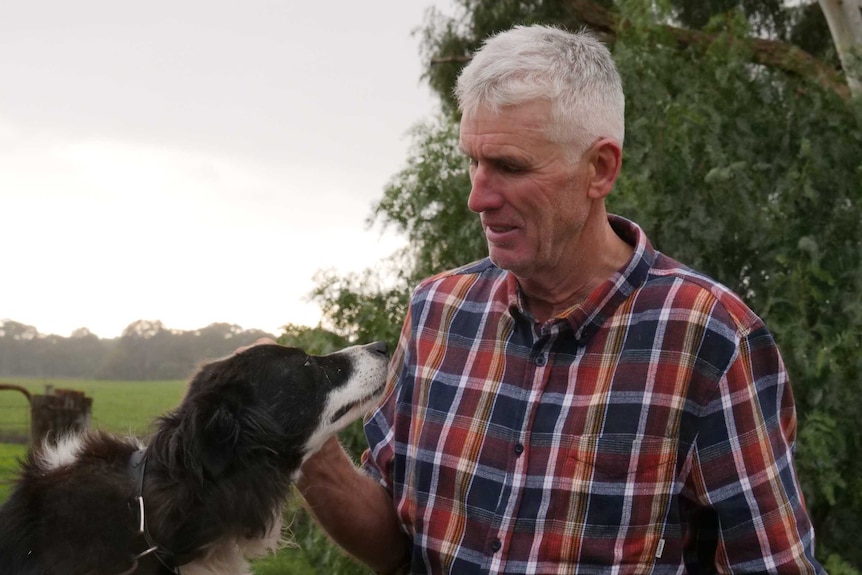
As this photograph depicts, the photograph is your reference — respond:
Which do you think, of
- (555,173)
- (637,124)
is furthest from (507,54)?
(637,124)

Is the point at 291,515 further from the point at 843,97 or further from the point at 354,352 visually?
the point at 843,97

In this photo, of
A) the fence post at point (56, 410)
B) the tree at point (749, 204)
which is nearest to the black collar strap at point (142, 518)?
the tree at point (749, 204)

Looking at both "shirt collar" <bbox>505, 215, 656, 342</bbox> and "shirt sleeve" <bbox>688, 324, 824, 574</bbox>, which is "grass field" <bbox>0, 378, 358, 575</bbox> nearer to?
"shirt collar" <bbox>505, 215, 656, 342</bbox>

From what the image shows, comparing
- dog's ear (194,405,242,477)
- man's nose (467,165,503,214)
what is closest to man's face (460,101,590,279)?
man's nose (467,165,503,214)

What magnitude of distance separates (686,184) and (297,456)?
9.56ft

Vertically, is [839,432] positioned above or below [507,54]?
below

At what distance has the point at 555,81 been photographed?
278 cm

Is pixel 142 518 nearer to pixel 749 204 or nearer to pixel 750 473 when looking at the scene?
pixel 750 473

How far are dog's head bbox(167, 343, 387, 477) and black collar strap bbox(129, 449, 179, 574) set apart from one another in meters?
0.16

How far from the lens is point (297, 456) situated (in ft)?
11.3

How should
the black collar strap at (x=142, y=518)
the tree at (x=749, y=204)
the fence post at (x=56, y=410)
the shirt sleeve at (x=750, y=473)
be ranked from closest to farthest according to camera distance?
the shirt sleeve at (x=750, y=473) < the black collar strap at (x=142, y=518) < the tree at (x=749, y=204) < the fence post at (x=56, y=410)

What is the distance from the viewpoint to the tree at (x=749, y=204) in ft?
16.4

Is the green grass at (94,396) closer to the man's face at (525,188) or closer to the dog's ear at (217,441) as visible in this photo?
the dog's ear at (217,441)

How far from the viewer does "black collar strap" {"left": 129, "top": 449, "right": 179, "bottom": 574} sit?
3.12m
